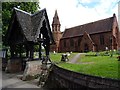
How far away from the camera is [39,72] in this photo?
18484mm

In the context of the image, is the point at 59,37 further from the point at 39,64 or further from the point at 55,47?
the point at 39,64

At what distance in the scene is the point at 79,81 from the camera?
34.4 ft

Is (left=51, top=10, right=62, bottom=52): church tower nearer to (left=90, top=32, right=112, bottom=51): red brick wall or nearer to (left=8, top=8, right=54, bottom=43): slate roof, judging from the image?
(left=90, top=32, right=112, bottom=51): red brick wall

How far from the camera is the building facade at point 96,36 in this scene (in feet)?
186

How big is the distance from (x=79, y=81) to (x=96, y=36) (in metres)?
51.3

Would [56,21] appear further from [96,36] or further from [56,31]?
[96,36]

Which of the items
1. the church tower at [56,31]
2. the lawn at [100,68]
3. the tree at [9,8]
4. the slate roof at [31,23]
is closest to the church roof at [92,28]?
the church tower at [56,31]

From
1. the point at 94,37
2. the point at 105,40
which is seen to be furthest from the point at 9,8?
the point at 94,37

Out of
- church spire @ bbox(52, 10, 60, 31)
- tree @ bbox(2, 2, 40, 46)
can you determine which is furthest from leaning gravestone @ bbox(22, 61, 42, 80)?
church spire @ bbox(52, 10, 60, 31)

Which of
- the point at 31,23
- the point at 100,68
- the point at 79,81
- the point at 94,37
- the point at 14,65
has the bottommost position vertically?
the point at 79,81

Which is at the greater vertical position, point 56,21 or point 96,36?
point 56,21

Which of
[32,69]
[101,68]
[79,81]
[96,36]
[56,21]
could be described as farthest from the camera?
[56,21]

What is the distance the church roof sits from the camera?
58.1 m

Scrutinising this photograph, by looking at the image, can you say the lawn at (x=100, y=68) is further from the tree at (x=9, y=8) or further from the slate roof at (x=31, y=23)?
the tree at (x=9, y=8)
